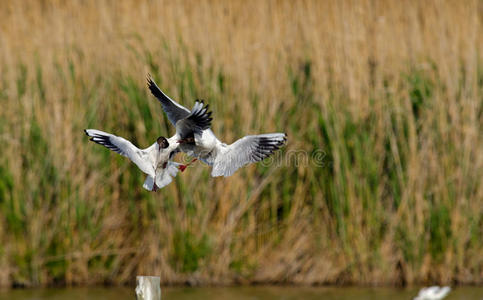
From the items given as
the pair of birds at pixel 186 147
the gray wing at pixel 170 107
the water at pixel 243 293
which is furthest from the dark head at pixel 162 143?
the water at pixel 243 293

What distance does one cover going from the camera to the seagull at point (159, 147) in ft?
10.8

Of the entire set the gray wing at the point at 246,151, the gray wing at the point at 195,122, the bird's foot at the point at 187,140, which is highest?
the gray wing at the point at 195,122

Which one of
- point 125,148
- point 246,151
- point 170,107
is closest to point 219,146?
point 246,151

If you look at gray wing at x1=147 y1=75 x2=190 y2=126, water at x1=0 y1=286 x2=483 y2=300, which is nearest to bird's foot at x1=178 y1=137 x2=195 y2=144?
gray wing at x1=147 y1=75 x2=190 y2=126

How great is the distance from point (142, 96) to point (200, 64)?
0.54 metres

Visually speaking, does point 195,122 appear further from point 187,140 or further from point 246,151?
point 246,151

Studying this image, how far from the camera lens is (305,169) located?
6.63 m

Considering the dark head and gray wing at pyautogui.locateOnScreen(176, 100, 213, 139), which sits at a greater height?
gray wing at pyautogui.locateOnScreen(176, 100, 213, 139)

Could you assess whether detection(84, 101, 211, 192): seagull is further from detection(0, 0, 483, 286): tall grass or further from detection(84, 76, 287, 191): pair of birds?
detection(0, 0, 483, 286): tall grass

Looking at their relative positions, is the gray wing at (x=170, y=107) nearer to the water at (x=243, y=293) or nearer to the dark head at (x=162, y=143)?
the dark head at (x=162, y=143)

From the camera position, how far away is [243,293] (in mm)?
6359

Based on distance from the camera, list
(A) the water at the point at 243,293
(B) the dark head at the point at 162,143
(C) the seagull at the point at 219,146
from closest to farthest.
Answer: (B) the dark head at the point at 162,143 → (C) the seagull at the point at 219,146 → (A) the water at the point at 243,293

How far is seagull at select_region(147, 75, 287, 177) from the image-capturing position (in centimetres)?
345

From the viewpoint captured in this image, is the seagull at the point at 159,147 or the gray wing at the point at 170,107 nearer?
the seagull at the point at 159,147
